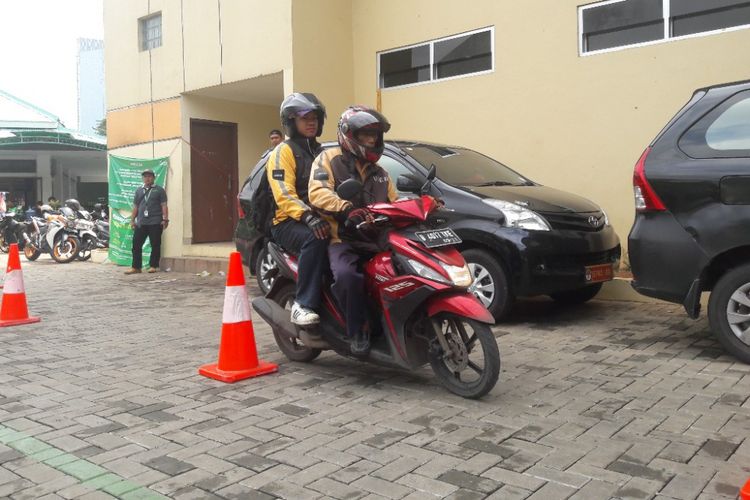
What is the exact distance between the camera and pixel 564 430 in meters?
3.43

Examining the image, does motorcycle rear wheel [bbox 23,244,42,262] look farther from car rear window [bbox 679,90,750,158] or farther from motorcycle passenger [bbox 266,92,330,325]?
car rear window [bbox 679,90,750,158]

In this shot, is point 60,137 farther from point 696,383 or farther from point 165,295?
point 696,383

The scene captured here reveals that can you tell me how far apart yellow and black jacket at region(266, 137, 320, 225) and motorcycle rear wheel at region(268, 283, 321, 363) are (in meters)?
0.57

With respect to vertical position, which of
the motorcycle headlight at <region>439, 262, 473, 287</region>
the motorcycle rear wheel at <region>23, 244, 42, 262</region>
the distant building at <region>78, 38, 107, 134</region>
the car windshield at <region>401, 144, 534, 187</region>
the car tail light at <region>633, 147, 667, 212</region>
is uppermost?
the distant building at <region>78, 38, 107, 134</region>

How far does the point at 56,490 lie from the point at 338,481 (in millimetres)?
1175

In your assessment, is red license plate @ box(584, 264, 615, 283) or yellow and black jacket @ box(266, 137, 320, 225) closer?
yellow and black jacket @ box(266, 137, 320, 225)

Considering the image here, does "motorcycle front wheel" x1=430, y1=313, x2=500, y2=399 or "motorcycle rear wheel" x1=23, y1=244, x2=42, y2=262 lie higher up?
"motorcycle rear wheel" x1=23, y1=244, x2=42, y2=262

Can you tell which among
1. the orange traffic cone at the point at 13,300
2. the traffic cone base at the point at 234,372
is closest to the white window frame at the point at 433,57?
the orange traffic cone at the point at 13,300

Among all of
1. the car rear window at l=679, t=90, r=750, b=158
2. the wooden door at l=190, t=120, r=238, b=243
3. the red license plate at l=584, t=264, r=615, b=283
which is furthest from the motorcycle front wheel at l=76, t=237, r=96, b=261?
the car rear window at l=679, t=90, r=750, b=158

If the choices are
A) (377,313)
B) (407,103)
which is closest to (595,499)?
(377,313)

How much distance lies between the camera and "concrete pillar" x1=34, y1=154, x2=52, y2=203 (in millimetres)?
30562

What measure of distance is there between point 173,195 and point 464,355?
362 inches

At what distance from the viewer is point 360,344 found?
4.23m

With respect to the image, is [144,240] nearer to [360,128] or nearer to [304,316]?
[304,316]
